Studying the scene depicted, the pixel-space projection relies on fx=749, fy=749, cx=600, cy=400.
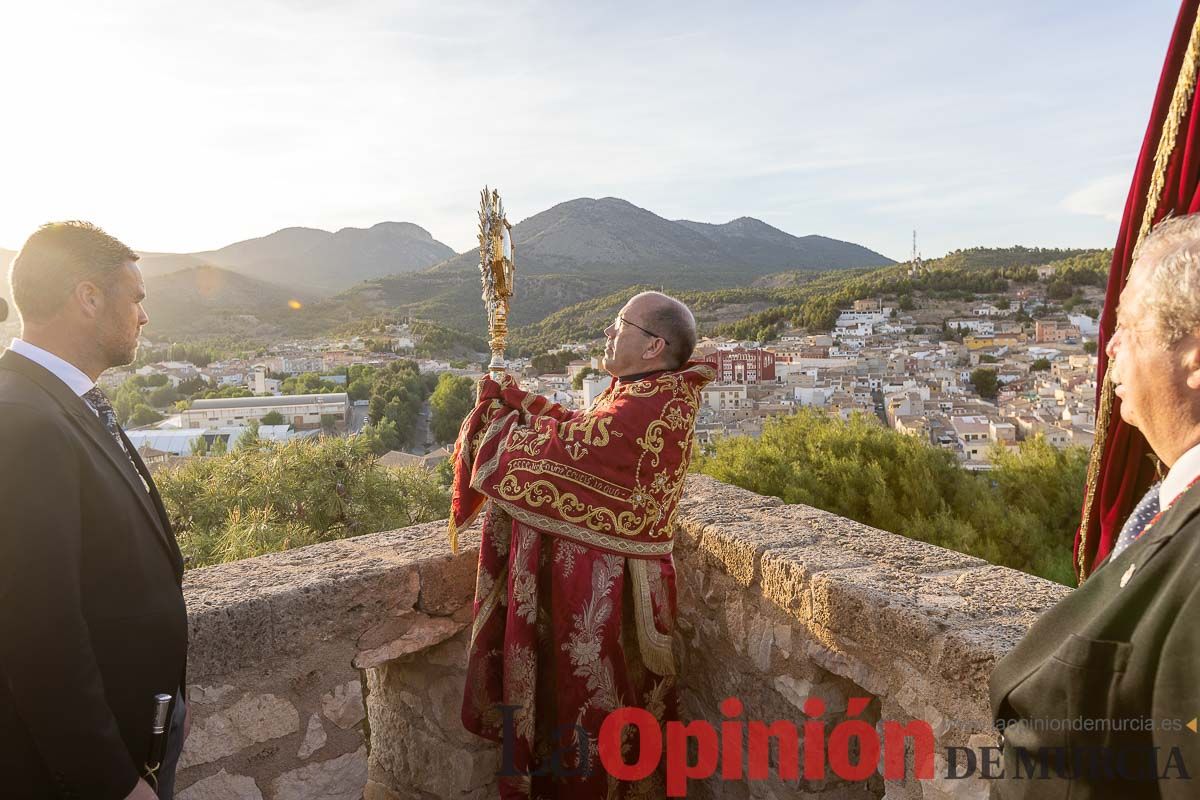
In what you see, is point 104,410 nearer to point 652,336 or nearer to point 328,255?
point 652,336

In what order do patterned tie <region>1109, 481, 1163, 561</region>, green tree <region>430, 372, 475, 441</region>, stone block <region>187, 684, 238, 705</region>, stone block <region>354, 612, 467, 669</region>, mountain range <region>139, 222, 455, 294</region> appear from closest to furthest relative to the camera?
1. patterned tie <region>1109, 481, 1163, 561</region>
2. stone block <region>187, 684, 238, 705</region>
3. stone block <region>354, 612, 467, 669</region>
4. green tree <region>430, 372, 475, 441</region>
5. mountain range <region>139, 222, 455, 294</region>

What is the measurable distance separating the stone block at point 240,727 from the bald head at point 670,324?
4.59 feet

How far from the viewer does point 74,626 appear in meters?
1.13

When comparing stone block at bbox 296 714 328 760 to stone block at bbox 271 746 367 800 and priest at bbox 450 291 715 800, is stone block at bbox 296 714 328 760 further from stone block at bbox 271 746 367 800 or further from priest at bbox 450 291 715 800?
priest at bbox 450 291 715 800

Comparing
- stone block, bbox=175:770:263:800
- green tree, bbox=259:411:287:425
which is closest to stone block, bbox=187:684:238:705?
stone block, bbox=175:770:263:800

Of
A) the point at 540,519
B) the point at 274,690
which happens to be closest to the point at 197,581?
the point at 274,690

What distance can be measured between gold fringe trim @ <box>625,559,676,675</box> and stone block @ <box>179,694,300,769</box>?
95cm

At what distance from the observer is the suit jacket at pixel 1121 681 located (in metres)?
0.72

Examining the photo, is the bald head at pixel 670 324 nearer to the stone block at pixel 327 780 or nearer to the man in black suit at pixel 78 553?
the man in black suit at pixel 78 553

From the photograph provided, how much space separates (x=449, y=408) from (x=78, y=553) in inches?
851

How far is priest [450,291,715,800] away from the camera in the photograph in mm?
1993

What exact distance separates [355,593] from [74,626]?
950 millimetres

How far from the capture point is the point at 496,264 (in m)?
2.29

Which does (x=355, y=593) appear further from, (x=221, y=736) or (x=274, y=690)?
(x=221, y=736)
